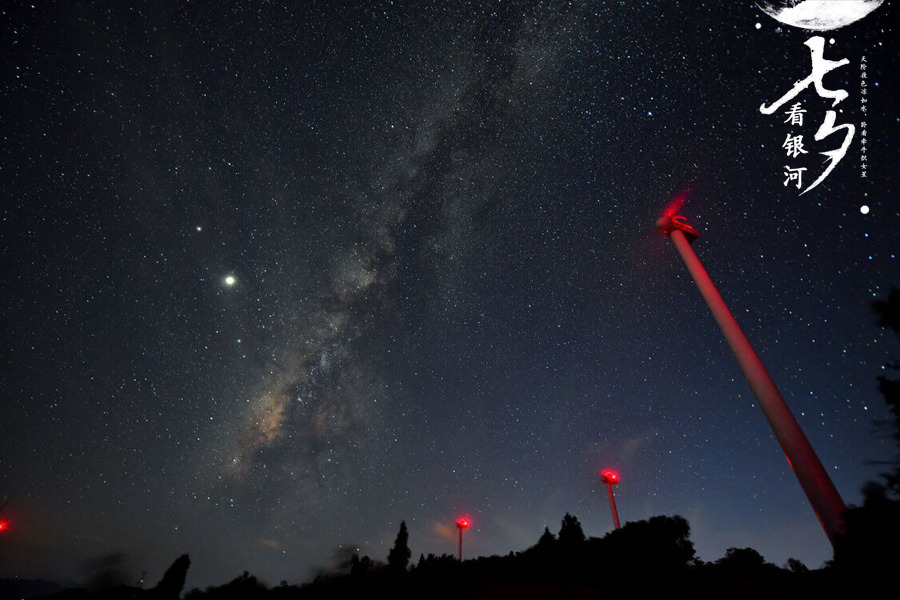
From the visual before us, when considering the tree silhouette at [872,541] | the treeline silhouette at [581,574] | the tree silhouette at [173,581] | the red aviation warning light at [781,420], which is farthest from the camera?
the tree silhouette at [173,581]

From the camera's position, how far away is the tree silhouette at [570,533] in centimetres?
2436

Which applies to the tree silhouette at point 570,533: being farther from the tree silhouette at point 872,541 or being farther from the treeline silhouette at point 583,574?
the tree silhouette at point 872,541

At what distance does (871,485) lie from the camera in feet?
28.4

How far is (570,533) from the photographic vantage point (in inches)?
987

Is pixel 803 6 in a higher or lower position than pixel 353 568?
higher

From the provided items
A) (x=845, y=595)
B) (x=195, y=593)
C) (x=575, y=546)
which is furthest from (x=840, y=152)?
(x=195, y=593)

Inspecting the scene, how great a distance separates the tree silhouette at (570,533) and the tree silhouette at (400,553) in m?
13.2

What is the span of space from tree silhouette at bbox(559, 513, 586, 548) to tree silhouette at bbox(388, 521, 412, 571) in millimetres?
13206

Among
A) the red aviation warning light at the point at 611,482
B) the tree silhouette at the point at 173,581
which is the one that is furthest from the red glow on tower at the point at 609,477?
the tree silhouette at the point at 173,581

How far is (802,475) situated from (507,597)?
15.2 metres

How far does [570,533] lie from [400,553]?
14.1 meters

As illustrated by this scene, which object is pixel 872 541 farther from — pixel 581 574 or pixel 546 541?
pixel 546 541

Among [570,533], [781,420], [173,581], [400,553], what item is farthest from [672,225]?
[173,581]

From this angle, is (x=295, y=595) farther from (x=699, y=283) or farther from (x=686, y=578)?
(x=699, y=283)
